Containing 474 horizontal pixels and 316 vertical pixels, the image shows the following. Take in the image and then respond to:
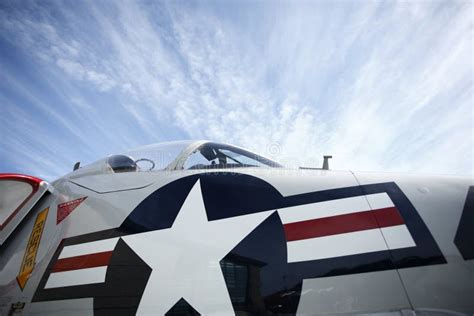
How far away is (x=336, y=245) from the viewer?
5.44ft

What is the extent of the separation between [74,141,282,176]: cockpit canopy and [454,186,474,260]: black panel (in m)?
1.55

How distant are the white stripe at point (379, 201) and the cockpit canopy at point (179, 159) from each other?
112 cm

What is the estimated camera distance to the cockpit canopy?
2629 millimetres

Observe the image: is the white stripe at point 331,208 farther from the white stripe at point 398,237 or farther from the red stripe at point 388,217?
the white stripe at point 398,237

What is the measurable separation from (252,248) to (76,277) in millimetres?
1213

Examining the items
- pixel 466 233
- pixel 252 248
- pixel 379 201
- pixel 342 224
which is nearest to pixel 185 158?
pixel 252 248

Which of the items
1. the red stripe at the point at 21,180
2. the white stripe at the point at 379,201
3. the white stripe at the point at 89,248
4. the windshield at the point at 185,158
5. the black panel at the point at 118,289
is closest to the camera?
the black panel at the point at 118,289

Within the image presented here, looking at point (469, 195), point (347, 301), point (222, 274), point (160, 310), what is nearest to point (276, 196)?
point (222, 274)

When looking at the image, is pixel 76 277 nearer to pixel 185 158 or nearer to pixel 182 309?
pixel 182 309

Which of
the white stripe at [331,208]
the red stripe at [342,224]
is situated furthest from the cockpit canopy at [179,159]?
the red stripe at [342,224]

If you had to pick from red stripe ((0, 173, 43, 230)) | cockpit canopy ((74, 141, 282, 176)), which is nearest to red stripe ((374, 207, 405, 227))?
cockpit canopy ((74, 141, 282, 176))

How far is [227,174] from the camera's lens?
224 centimetres

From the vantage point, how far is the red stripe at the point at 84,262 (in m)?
1.87

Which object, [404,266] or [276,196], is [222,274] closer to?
[276,196]
